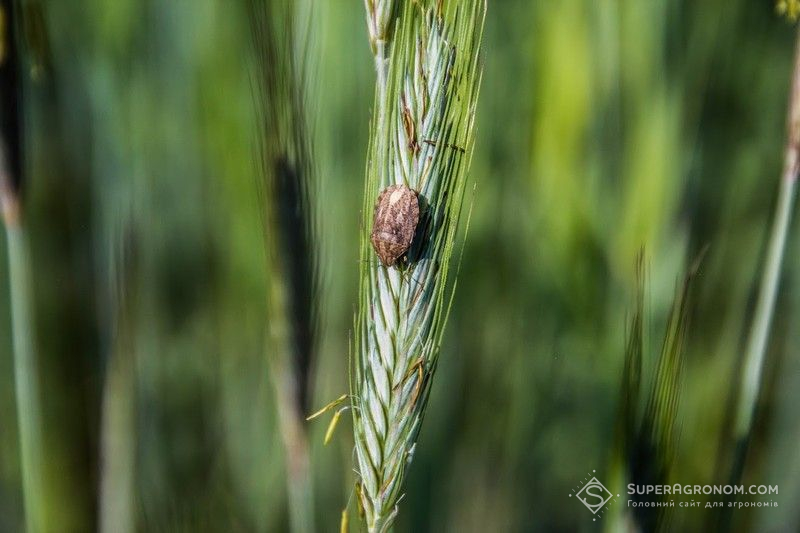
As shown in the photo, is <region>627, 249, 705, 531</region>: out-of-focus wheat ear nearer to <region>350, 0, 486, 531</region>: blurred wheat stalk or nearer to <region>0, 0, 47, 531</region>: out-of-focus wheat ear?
<region>350, 0, 486, 531</region>: blurred wheat stalk

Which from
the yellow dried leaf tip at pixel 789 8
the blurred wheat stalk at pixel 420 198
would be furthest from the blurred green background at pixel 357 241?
the blurred wheat stalk at pixel 420 198

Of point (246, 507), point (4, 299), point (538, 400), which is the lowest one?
point (246, 507)

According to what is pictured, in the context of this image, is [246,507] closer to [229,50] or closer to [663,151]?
[229,50]

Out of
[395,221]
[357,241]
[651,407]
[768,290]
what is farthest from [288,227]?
[768,290]

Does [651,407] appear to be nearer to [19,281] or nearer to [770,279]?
[770,279]

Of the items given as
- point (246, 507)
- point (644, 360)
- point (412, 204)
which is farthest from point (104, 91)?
point (644, 360)

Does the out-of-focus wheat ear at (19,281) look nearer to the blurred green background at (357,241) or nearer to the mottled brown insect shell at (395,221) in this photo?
the blurred green background at (357,241)
